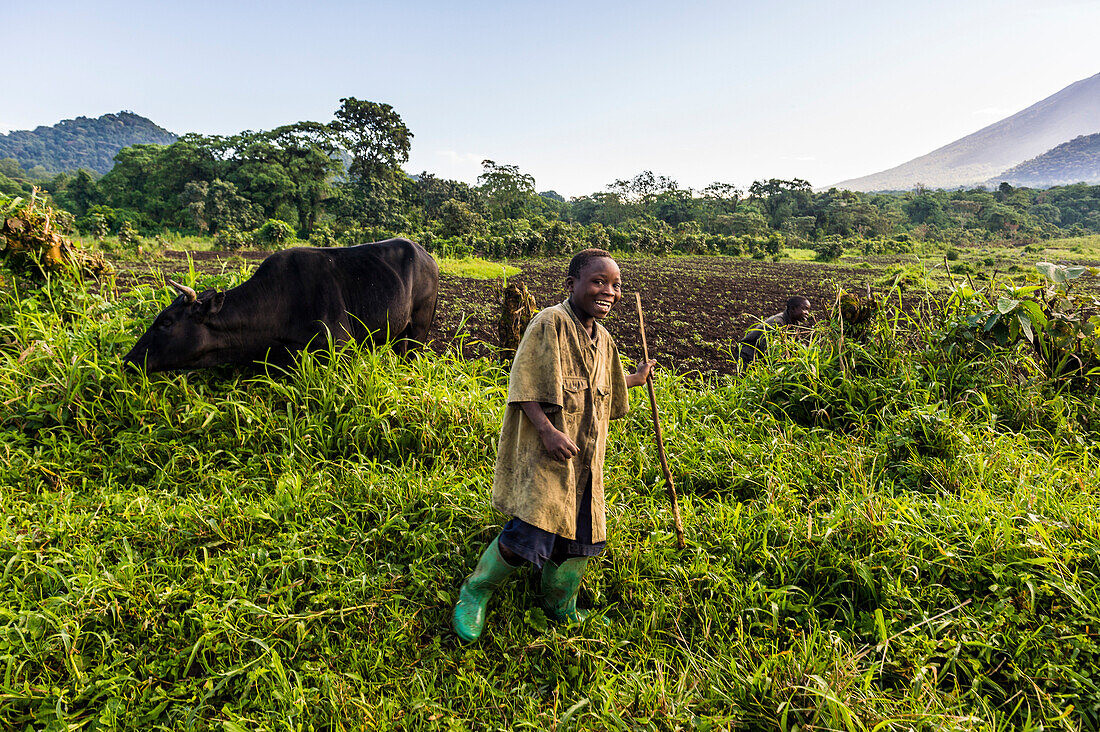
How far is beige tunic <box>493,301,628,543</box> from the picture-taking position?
2.04m

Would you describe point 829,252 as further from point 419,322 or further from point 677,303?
point 419,322

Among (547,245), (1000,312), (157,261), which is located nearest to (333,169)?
(547,245)

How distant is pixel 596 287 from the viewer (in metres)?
2.12

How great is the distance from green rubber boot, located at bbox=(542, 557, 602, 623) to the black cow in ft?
9.72

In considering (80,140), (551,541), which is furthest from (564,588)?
(80,140)

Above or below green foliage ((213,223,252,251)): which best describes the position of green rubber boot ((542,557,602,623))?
below

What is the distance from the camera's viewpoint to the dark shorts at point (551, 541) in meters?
2.08

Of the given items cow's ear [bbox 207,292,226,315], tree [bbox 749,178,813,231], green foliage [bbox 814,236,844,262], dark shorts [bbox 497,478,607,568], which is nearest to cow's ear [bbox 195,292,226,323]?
cow's ear [bbox 207,292,226,315]

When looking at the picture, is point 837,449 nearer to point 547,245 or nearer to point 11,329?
point 11,329

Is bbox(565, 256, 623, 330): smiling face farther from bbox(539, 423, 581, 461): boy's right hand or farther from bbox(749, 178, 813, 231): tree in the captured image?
bbox(749, 178, 813, 231): tree

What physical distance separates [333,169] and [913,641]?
39.7 meters

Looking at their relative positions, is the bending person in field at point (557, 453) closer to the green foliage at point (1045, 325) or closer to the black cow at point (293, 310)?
the black cow at point (293, 310)

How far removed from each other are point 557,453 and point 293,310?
335 cm

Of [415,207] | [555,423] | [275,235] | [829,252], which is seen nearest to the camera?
[555,423]
